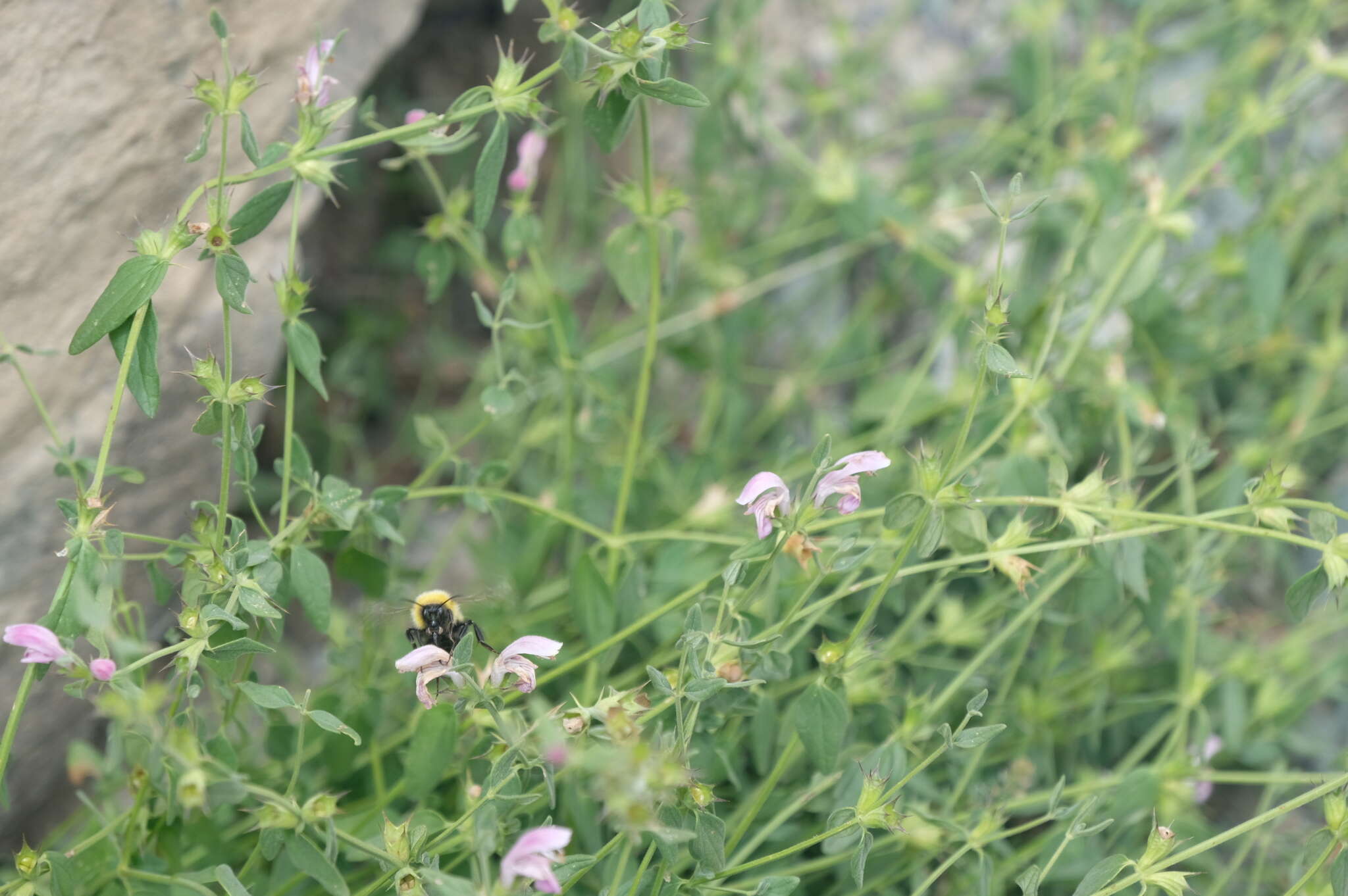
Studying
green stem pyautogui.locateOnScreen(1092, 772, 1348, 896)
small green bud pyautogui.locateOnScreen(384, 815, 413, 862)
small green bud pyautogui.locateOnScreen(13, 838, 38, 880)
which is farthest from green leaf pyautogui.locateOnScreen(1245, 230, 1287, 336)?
small green bud pyautogui.locateOnScreen(13, 838, 38, 880)

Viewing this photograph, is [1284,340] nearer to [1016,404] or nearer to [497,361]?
[1016,404]

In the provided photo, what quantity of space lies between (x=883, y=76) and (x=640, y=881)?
1996 mm

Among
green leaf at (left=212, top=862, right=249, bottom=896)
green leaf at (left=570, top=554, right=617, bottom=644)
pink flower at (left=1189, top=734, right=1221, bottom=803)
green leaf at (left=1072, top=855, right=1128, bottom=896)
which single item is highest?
green leaf at (left=212, top=862, right=249, bottom=896)

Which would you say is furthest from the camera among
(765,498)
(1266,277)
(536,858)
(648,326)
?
(1266,277)

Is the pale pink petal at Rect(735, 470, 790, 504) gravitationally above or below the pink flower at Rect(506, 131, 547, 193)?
below

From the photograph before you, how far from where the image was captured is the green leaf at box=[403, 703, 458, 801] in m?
1.27

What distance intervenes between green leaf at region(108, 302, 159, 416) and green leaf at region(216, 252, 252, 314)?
0.08 metres

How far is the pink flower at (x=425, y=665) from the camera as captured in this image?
3.75 ft

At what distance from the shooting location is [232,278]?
45.4 inches

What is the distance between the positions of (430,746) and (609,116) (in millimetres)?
791

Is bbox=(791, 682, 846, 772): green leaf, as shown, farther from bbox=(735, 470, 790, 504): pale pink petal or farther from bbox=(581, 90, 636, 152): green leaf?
bbox=(581, 90, 636, 152): green leaf

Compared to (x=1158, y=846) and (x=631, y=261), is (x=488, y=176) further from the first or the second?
(x=1158, y=846)

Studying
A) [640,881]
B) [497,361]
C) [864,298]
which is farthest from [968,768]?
[864,298]

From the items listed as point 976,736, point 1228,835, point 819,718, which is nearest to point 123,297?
point 819,718
